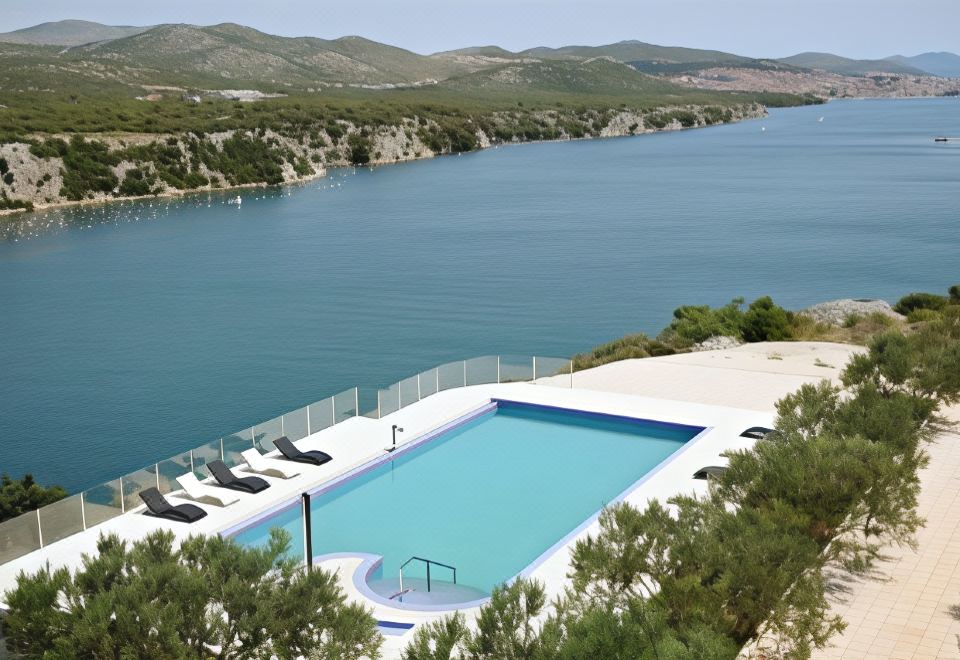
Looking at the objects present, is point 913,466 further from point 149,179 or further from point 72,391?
point 149,179

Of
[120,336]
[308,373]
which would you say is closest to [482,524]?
[308,373]

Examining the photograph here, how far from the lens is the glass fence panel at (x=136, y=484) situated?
1662 cm

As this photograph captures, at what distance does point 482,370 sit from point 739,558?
1406 cm

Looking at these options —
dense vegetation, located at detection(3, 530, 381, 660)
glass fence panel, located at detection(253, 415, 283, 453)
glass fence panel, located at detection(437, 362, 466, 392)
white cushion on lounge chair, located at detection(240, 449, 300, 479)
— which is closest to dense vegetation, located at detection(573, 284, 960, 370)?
glass fence panel, located at detection(437, 362, 466, 392)

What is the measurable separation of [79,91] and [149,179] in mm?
45479

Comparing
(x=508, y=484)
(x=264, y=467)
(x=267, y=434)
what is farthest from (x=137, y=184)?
(x=508, y=484)

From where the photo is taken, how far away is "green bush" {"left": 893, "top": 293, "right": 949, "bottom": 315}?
33844 millimetres

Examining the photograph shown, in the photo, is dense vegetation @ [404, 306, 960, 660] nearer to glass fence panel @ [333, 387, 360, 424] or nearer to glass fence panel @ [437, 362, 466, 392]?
glass fence panel @ [333, 387, 360, 424]

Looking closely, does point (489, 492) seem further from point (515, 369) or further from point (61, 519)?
point (61, 519)

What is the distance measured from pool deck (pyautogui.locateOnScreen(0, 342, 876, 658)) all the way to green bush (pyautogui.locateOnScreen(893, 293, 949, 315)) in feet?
25.0

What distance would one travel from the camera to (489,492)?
60.8 feet

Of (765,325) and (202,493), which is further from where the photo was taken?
(765,325)

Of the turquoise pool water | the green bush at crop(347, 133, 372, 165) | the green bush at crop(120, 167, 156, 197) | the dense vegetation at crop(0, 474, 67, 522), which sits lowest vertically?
the dense vegetation at crop(0, 474, 67, 522)

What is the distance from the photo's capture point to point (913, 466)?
547 inches
